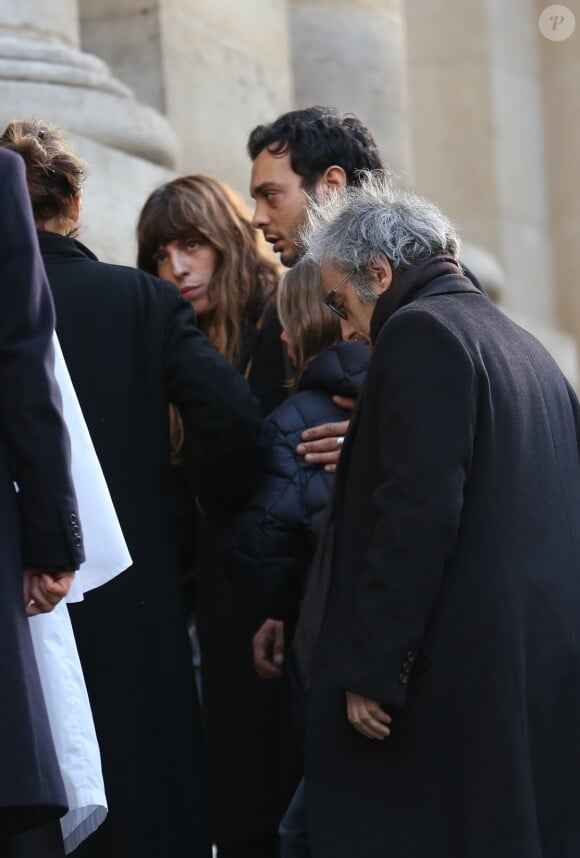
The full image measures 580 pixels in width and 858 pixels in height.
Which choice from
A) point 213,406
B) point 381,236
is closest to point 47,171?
point 213,406

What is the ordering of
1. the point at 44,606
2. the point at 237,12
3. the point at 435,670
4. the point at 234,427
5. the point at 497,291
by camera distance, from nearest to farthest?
the point at 44,606, the point at 435,670, the point at 234,427, the point at 237,12, the point at 497,291

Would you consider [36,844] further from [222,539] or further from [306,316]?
[306,316]

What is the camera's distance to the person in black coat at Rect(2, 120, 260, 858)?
3.37 m

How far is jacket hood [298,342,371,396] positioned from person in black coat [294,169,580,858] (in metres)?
0.41

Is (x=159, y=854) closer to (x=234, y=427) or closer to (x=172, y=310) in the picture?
(x=234, y=427)

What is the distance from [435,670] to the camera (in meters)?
2.99

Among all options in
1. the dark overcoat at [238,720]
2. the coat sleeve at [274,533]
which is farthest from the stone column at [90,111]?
the coat sleeve at [274,533]

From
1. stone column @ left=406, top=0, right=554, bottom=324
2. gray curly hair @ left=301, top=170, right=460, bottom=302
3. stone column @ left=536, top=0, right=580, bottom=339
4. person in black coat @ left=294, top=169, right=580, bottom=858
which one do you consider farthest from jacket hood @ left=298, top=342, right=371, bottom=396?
stone column @ left=536, top=0, right=580, bottom=339

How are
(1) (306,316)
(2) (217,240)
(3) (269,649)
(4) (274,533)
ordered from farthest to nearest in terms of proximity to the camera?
1. (2) (217,240)
2. (3) (269,649)
3. (1) (306,316)
4. (4) (274,533)

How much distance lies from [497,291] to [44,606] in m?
5.88

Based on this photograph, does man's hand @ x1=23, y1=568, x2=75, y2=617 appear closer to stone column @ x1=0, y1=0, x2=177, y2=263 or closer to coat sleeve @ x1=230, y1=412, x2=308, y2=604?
coat sleeve @ x1=230, y1=412, x2=308, y2=604

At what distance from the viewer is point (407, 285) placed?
125 inches

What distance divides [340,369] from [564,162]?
6.53 meters

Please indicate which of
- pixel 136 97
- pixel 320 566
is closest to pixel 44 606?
pixel 320 566
